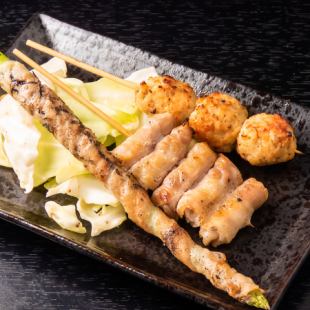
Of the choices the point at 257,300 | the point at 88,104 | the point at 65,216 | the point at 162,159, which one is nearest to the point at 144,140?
the point at 162,159

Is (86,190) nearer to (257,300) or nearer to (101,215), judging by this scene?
(101,215)

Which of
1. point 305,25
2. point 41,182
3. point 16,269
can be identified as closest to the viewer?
point 16,269

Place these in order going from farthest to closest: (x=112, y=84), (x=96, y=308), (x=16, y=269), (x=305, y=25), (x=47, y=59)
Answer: (x=305, y=25), (x=47, y=59), (x=112, y=84), (x=16, y=269), (x=96, y=308)

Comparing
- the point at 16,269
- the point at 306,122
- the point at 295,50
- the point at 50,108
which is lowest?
the point at 16,269

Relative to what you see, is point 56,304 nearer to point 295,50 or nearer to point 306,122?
point 306,122

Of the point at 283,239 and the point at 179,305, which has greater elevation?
the point at 283,239

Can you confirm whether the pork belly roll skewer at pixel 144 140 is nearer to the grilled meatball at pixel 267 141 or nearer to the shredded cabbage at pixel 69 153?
the shredded cabbage at pixel 69 153

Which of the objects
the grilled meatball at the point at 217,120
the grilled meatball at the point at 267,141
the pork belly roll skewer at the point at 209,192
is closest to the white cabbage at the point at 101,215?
the pork belly roll skewer at the point at 209,192

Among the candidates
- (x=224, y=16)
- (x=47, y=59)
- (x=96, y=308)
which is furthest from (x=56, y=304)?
(x=224, y=16)
